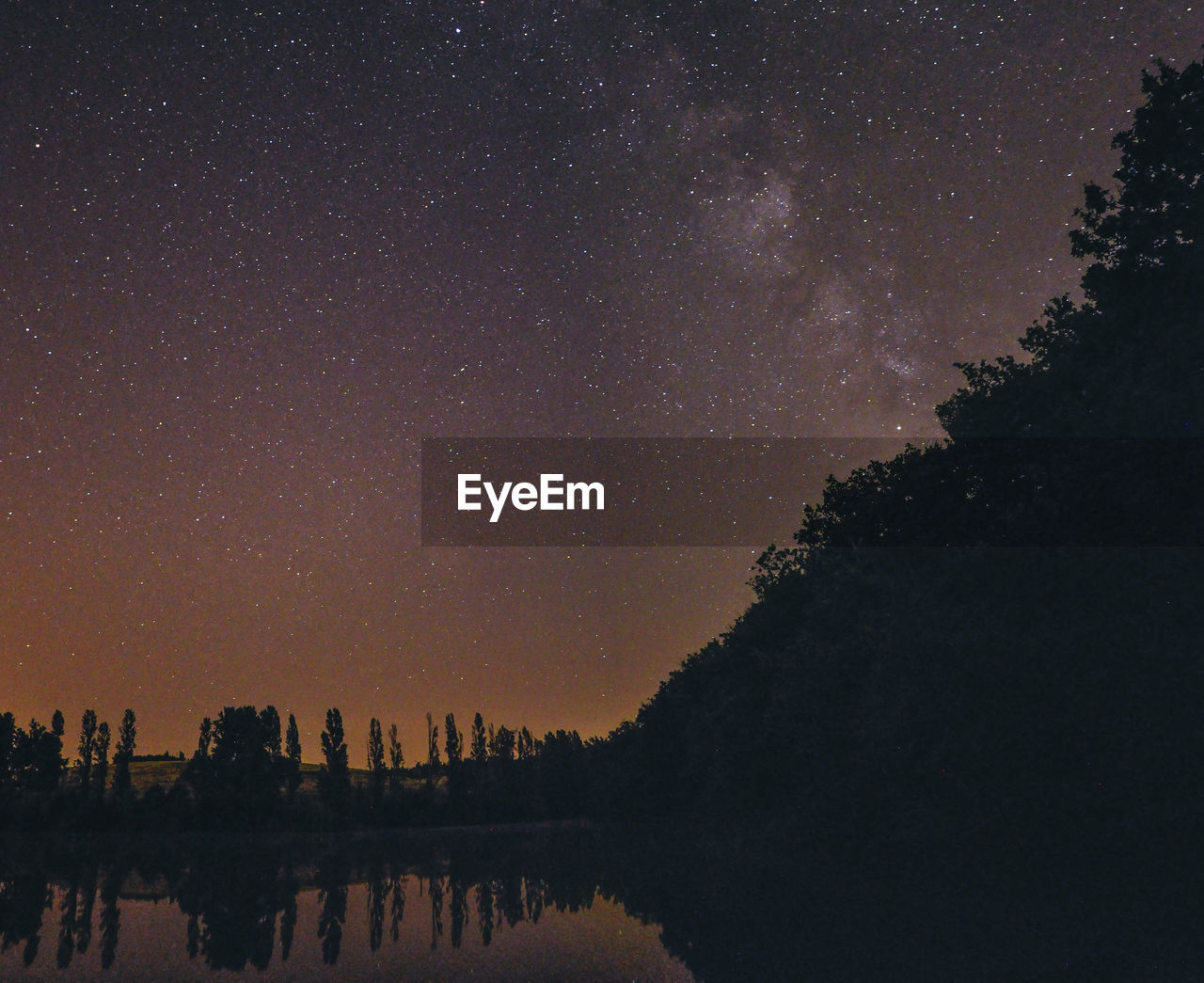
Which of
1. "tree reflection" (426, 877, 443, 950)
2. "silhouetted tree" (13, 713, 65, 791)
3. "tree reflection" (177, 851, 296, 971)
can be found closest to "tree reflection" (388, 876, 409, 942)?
"tree reflection" (426, 877, 443, 950)

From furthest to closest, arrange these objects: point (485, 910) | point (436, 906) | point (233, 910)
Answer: point (233, 910)
point (436, 906)
point (485, 910)

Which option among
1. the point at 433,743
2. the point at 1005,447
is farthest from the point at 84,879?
the point at 433,743

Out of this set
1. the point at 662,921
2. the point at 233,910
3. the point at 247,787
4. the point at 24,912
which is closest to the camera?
the point at 662,921

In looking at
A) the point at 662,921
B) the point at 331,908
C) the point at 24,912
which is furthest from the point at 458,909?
the point at 24,912

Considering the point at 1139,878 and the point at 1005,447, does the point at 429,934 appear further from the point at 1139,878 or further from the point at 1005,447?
the point at 1005,447

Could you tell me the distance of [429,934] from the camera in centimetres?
1880

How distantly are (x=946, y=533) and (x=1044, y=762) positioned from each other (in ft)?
20.7

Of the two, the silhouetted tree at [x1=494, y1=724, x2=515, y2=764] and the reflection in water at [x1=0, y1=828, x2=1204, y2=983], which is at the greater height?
the reflection in water at [x1=0, y1=828, x2=1204, y2=983]

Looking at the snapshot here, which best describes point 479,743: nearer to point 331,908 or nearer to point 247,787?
point 247,787

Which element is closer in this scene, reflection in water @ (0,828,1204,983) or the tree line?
reflection in water @ (0,828,1204,983)

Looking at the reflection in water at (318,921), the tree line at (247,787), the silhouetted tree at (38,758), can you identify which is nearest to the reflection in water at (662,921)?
the reflection in water at (318,921)

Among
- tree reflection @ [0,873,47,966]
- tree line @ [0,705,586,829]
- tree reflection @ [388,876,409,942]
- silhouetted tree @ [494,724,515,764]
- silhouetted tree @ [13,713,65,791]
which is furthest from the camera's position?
silhouetted tree @ [494,724,515,764]

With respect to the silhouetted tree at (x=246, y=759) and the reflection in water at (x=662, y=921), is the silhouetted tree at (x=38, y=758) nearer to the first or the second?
the silhouetted tree at (x=246, y=759)

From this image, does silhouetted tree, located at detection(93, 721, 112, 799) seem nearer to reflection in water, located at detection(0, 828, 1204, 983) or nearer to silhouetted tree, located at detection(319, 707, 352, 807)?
silhouetted tree, located at detection(319, 707, 352, 807)
